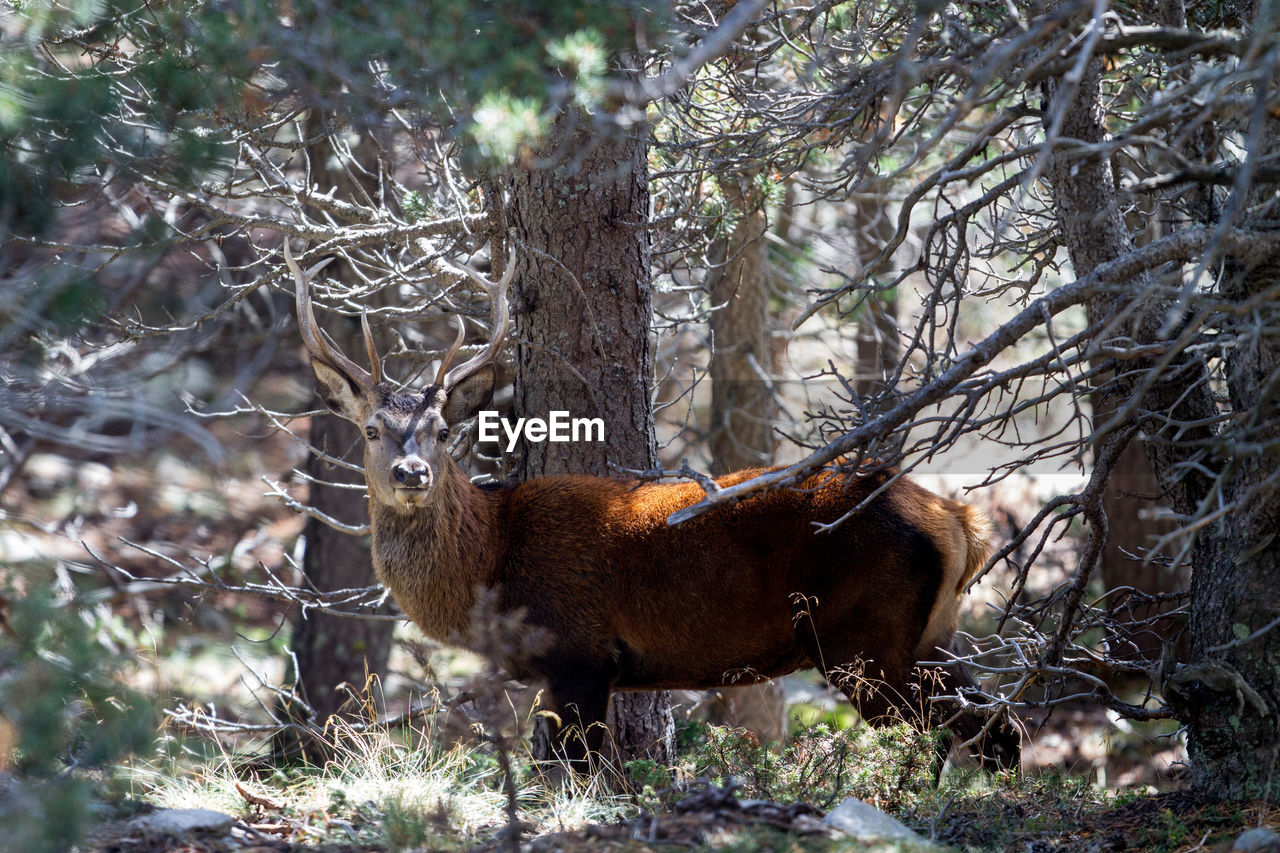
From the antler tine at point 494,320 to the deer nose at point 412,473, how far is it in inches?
28.2

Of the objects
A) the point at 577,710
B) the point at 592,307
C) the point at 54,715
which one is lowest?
the point at 577,710

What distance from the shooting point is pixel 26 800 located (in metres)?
3.55

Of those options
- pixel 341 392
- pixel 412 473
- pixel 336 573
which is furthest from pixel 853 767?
pixel 336 573

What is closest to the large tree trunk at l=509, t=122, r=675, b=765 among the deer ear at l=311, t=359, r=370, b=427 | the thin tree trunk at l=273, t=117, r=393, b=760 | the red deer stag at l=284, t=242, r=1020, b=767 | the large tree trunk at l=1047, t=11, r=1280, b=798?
the red deer stag at l=284, t=242, r=1020, b=767

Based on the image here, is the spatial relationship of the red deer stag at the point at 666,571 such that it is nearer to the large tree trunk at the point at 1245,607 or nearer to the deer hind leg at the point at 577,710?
the deer hind leg at the point at 577,710

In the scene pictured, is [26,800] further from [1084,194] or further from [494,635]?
[1084,194]

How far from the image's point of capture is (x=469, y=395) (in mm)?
7055

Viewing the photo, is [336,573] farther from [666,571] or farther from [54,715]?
[54,715]

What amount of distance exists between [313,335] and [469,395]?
1.00 m

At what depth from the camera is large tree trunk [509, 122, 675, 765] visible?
6844 mm

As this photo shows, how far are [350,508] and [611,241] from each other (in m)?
5.89

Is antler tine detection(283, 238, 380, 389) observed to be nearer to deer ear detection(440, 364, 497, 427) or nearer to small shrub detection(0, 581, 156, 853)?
deer ear detection(440, 364, 497, 427)

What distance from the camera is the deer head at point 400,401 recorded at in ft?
21.0

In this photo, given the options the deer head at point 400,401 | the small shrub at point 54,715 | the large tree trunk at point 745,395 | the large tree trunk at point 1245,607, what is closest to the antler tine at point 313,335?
the deer head at point 400,401
